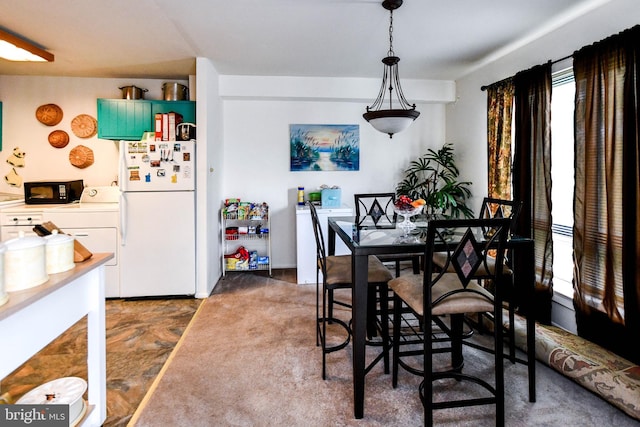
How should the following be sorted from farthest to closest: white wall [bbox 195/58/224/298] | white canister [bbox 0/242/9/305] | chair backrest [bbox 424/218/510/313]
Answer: white wall [bbox 195/58/224/298] → chair backrest [bbox 424/218/510/313] → white canister [bbox 0/242/9/305]

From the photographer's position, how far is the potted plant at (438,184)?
4.01 meters

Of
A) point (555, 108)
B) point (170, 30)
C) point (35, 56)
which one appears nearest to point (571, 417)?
point (555, 108)

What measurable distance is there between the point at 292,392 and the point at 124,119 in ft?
11.2

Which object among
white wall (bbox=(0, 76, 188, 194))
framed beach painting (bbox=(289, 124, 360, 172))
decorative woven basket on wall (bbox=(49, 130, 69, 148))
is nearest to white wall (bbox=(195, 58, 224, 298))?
white wall (bbox=(0, 76, 188, 194))

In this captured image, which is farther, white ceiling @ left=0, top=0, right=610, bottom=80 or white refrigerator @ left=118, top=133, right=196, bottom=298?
white refrigerator @ left=118, top=133, right=196, bottom=298

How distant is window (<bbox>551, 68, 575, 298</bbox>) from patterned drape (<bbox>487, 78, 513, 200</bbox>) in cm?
40

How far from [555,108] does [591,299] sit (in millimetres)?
1619

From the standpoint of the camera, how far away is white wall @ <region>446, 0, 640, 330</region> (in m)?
2.33

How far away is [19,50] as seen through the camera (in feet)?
9.80

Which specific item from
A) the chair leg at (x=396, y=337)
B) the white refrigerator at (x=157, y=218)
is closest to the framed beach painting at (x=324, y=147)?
the white refrigerator at (x=157, y=218)

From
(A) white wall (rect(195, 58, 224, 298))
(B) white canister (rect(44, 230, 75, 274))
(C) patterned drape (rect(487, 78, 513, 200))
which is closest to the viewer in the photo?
(B) white canister (rect(44, 230, 75, 274))

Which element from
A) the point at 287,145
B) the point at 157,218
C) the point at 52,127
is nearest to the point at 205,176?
the point at 157,218

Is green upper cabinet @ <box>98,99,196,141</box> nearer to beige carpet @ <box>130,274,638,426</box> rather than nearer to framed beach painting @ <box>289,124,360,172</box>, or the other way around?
framed beach painting @ <box>289,124,360,172</box>

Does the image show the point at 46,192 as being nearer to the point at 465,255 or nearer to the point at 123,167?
the point at 123,167
